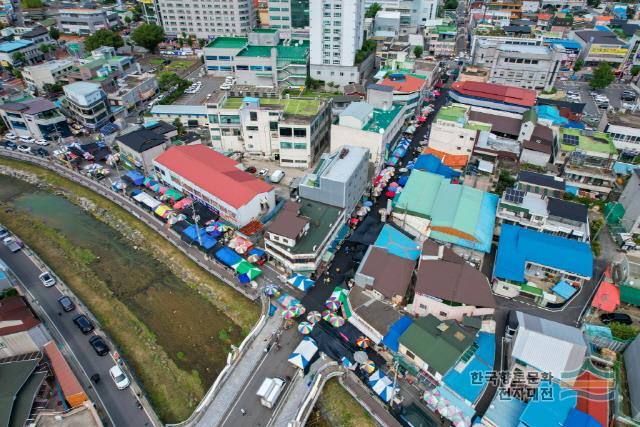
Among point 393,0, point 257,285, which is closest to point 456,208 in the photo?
point 257,285

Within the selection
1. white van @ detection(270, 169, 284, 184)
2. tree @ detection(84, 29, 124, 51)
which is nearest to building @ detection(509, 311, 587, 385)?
white van @ detection(270, 169, 284, 184)

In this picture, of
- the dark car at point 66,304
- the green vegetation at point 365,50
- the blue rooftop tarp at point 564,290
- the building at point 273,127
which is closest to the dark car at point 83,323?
the dark car at point 66,304

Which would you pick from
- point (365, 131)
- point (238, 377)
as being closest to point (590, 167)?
point (365, 131)

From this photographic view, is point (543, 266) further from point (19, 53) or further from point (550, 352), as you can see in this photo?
point (19, 53)

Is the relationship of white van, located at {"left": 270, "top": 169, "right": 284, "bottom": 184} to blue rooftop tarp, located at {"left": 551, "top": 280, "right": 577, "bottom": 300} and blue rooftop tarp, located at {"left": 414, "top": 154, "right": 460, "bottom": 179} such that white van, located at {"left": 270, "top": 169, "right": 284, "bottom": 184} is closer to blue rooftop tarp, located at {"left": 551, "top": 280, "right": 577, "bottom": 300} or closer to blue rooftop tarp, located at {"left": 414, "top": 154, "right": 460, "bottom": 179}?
blue rooftop tarp, located at {"left": 414, "top": 154, "right": 460, "bottom": 179}

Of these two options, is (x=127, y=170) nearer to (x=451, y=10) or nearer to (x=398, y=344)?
(x=398, y=344)

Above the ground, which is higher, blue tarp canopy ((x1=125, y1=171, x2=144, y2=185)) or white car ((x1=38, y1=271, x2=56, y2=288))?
blue tarp canopy ((x1=125, y1=171, x2=144, y2=185))
